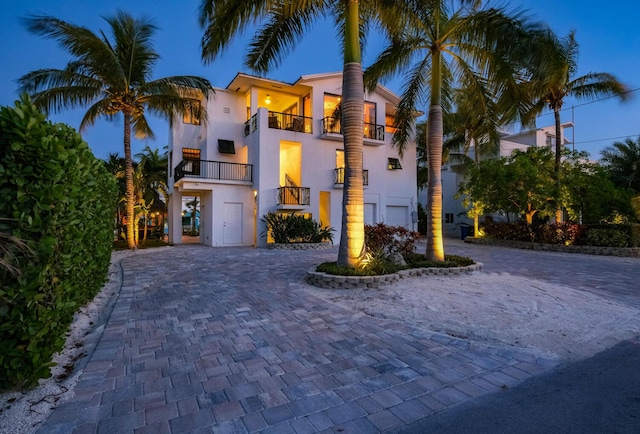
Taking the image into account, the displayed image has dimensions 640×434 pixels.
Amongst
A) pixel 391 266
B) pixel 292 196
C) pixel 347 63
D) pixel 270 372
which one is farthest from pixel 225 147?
pixel 270 372

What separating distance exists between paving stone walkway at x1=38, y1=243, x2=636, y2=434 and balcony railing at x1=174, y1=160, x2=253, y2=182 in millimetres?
12660

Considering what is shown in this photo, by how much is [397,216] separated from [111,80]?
1589 centimetres

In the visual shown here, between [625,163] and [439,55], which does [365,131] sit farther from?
[625,163]

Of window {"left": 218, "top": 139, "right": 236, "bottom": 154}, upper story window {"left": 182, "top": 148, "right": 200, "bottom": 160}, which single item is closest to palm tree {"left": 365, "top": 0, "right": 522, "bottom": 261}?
window {"left": 218, "top": 139, "right": 236, "bottom": 154}

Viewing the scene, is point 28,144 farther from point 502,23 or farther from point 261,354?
point 502,23

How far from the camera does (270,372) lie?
3209mm

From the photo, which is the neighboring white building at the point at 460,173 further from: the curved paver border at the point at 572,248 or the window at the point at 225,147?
the window at the point at 225,147

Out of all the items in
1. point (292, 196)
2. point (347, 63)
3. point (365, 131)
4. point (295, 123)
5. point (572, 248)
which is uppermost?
point (295, 123)

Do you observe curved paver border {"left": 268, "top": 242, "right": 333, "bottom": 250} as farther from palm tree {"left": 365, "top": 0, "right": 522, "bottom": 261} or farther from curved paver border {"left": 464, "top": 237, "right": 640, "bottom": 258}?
curved paver border {"left": 464, "top": 237, "right": 640, "bottom": 258}

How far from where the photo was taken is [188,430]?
233 cm

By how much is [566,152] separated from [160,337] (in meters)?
18.4

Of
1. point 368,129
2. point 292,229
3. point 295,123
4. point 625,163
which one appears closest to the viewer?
point 292,229

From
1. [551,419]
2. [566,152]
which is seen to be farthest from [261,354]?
[566,152]

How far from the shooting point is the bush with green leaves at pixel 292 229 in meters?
15.4
